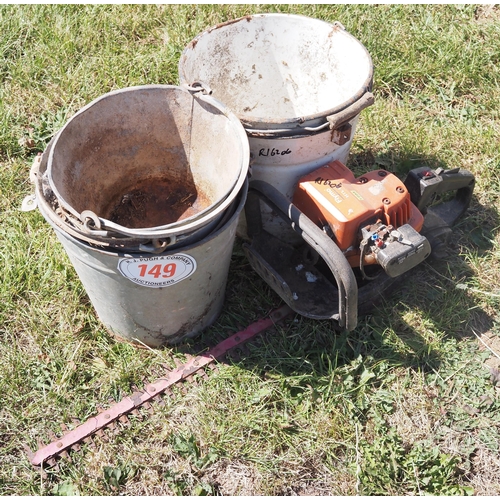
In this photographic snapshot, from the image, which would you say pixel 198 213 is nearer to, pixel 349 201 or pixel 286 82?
pixel 349 201

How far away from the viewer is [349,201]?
2074 millimetres

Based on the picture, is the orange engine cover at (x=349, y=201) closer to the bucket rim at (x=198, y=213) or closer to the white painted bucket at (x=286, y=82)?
the white painted bucket at (x=286, y=82)

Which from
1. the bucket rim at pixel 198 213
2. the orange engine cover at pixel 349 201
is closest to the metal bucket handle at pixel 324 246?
the orange engine cover at pixel 349 201

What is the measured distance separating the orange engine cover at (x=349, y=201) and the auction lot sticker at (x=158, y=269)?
545 mm

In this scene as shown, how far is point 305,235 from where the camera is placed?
200cm

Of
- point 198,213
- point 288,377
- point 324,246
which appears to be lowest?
point 288,377

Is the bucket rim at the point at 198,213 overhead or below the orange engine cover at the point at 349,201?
overhead

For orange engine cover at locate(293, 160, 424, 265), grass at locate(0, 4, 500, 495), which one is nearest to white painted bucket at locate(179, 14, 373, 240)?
orange engine cover at locate(293, 160, 424, 265)

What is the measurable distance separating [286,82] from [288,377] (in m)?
1.36

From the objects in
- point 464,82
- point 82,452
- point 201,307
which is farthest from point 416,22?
point 82,452

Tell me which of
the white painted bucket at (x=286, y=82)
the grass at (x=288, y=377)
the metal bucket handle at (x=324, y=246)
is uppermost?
the white painted bucket at (x=286, y=82)

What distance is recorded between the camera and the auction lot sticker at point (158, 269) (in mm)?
1769

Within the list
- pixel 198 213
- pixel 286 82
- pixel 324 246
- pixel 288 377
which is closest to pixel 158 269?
pixel 198 213

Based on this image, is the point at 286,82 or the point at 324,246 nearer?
the point at 324,246
